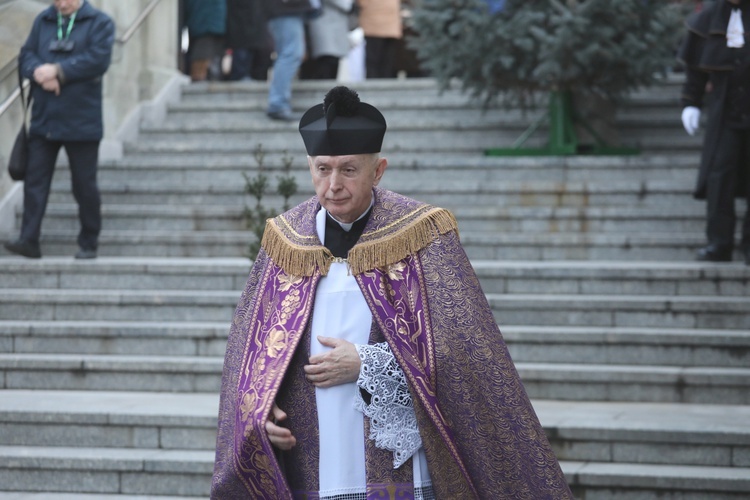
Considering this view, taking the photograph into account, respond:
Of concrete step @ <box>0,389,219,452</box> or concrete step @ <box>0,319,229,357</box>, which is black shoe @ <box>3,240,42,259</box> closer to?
concrete step @ <box>0,319,229,357</box>

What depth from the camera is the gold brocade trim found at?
4.33 metres

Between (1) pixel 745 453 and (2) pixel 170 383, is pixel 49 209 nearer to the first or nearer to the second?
(2) pixel 170 383

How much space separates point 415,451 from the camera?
434 centimetres

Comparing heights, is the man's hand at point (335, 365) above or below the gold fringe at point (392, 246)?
below

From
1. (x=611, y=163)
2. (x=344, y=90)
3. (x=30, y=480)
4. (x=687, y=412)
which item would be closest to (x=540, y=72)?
(x=611, y=163)

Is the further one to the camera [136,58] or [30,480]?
[136,58]

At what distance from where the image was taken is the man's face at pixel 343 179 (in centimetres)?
424

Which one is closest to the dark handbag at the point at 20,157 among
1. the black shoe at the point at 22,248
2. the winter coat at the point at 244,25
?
the black shoe at the point at 22,248

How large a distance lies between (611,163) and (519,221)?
1.10 m

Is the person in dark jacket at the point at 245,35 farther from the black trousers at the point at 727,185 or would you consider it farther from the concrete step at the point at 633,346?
the concrete step at the point at 633,346

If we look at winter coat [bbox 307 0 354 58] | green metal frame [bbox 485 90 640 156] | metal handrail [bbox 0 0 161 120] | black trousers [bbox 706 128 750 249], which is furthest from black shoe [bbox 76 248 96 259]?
black trousers [bbox 706 128 750 249]

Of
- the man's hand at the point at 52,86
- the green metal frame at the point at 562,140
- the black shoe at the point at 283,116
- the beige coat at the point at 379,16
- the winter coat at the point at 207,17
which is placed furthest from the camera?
the beige coat at the point at 379,16

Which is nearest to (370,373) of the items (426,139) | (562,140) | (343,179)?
(343,179)

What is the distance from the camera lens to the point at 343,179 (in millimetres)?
4258
